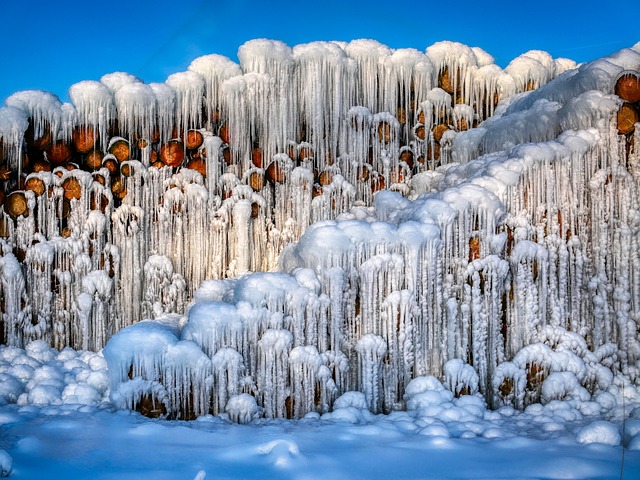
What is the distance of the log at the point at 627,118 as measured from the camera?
550 centimetres

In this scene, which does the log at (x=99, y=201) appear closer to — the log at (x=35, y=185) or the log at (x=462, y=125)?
the log at (x=35, y=185)

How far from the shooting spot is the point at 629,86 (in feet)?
18.2

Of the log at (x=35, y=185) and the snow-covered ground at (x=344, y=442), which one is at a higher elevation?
the log at (x=35, y=185)

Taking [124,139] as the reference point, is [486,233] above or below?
below

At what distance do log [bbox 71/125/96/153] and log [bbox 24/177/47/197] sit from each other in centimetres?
67

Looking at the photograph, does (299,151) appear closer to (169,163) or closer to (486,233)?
(169,163)

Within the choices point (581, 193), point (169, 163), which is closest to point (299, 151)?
point (169, 163)

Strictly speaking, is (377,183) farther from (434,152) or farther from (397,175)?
(434,152)

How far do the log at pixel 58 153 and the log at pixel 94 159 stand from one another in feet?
0.79

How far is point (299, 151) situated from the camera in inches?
308

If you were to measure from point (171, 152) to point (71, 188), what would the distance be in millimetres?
1445

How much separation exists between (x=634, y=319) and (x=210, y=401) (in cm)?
427

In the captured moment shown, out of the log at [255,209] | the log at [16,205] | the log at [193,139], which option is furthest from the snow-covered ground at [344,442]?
the log at [193,139]

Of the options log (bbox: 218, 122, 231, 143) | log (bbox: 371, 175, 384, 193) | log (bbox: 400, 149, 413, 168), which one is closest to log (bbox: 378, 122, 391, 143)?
log (bbox: 400, 149, 413, 168)
